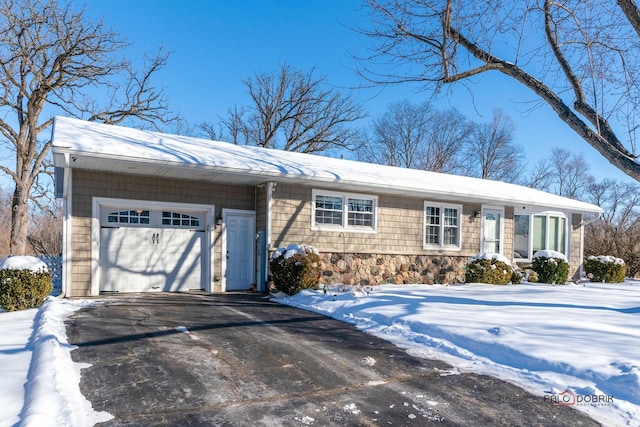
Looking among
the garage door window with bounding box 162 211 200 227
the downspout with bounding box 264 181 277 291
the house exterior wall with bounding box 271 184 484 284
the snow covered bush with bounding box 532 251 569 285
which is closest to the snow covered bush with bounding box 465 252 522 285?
the house exterior wall with bounding box 271 184 484 284

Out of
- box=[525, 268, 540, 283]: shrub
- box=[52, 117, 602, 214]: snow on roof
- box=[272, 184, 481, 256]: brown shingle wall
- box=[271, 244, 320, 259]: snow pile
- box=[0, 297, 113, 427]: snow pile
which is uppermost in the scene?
box=[52, 117, 602, 214]: snow on roof

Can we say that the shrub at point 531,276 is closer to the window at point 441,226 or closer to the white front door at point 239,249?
the window at point 441,226

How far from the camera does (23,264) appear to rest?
7.63 m

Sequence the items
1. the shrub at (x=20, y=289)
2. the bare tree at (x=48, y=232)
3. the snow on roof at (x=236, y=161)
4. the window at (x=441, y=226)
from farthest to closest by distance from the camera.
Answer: the bare tree at (x=48, y=232), the window at (x=441, y=226), the snow on roof at (x=236, y=161), the shrub at (x=20, y=289)

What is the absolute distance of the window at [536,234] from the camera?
16609 millimetres

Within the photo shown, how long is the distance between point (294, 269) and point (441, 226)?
5959 mm

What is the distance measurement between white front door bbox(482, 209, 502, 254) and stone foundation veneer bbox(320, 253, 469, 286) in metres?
1.35

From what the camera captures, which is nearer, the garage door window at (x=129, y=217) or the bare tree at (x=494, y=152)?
the garage door window at (x=129, y=217)

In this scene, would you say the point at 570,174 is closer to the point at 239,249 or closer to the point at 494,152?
the point at 494,152

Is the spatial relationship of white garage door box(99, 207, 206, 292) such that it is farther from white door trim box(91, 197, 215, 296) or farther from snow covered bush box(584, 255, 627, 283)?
snow covered bush box(584, 255, 627, 283)

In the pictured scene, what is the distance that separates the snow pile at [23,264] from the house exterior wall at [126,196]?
4.85 ft

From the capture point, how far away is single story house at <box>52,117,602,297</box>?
9.46 m

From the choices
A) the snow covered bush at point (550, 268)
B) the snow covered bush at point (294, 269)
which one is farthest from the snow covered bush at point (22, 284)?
the snow covered bush at point (550, 268)

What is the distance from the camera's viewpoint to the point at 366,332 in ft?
21.3
